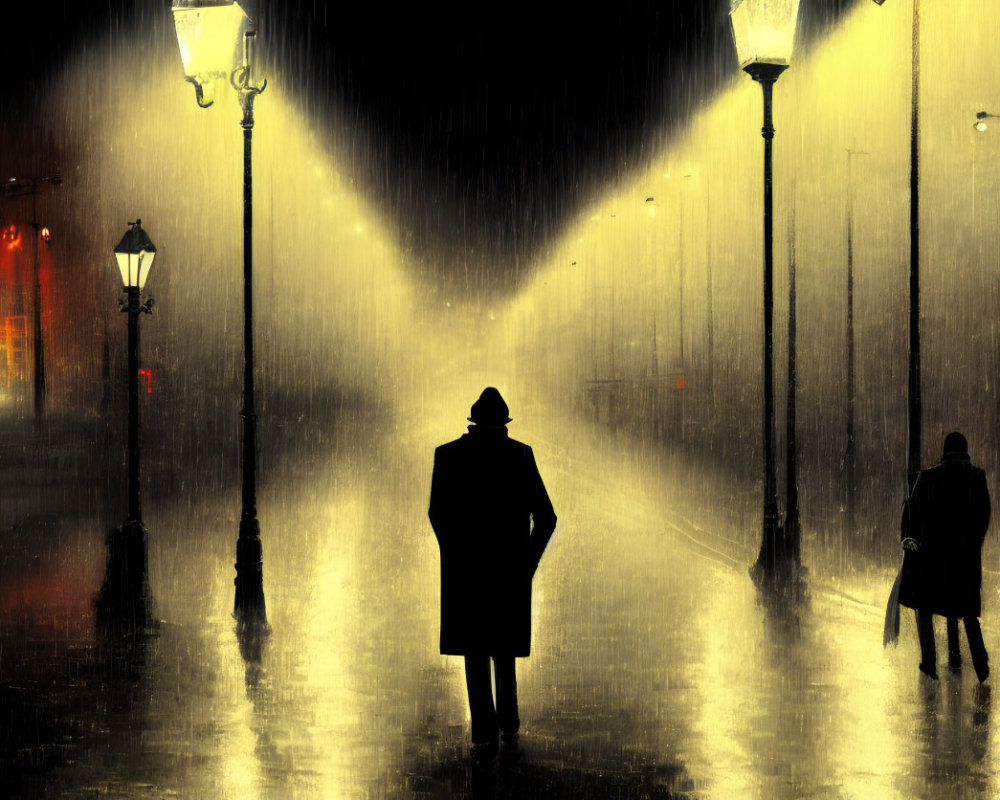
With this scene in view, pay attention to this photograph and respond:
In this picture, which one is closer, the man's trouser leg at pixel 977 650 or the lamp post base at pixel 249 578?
the man's trouser leg at pixel 977 650

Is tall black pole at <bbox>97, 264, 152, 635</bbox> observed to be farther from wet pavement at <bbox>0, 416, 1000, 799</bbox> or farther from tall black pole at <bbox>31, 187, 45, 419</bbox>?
tall black pole at <bbox>31, 187, 45, 419</bbox>

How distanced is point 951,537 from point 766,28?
6948mm

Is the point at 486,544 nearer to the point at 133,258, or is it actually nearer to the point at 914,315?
the point at 914,315

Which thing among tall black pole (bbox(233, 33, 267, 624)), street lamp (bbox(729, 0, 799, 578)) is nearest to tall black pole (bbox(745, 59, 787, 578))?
street lamp (bbox(729, 0, 799, 578))

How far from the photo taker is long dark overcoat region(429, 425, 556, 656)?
6.77 metres

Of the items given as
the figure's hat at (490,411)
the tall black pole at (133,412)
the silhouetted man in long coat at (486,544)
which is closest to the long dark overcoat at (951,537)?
the silhouetted man in long coat at (486,544)

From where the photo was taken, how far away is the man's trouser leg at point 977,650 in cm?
815

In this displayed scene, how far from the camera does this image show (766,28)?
13188mm

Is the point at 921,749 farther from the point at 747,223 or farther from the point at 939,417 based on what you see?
the point at 747,223

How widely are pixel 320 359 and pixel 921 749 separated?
68600mm

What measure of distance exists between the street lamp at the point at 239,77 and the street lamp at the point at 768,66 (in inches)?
205

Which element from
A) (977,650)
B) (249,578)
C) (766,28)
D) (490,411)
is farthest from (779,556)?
(490,411)

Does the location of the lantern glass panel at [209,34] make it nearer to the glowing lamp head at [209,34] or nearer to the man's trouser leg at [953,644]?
the glowing lamp head at [209,34]

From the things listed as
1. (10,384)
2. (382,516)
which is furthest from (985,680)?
(10,384)
